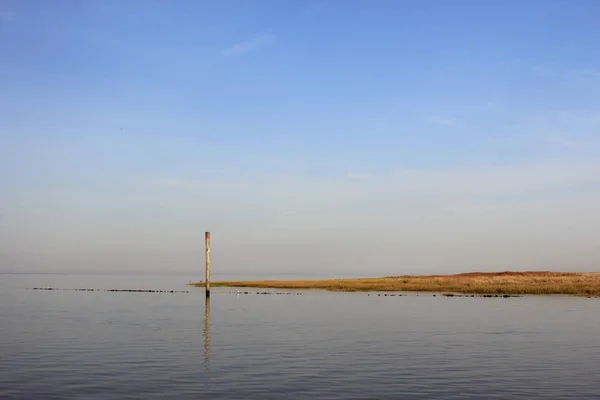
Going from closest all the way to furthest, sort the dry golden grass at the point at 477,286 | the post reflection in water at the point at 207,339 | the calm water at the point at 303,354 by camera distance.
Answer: the calm water at the point at 303,354
the post reflection in water at the point at 207,339
the dry golden grass at the point at 477,286

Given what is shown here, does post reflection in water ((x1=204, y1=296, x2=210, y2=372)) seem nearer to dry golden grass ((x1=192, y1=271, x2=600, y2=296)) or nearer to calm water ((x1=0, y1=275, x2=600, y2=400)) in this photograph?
calm water ((x1=0, y1=275, x2=600, y2=400))

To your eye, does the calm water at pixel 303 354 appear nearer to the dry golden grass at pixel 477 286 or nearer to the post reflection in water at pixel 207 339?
the post reflection in water at pixel 207 339

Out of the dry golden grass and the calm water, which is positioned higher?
the dry golden grass

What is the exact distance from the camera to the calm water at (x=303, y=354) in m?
23.2

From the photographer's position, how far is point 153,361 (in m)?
29.6

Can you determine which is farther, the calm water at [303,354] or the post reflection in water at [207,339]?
the post reflection in water at [207,339]

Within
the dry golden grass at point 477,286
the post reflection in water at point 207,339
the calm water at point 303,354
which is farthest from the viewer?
the dry golden grass at point 477,286

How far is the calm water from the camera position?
23.2 meters

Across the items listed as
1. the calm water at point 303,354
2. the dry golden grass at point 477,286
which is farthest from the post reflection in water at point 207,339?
the dry golden grass at point 477,286

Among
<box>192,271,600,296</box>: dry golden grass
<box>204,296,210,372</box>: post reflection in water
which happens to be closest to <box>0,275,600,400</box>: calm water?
<box>204,296,210,372</box>: post reflection in water

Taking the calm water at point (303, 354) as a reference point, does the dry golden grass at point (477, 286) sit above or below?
above

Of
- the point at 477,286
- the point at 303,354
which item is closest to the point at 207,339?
the point at 303,354

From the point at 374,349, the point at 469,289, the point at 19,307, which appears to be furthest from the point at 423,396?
the point at 469,289

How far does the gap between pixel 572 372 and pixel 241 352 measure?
16.3 meters
